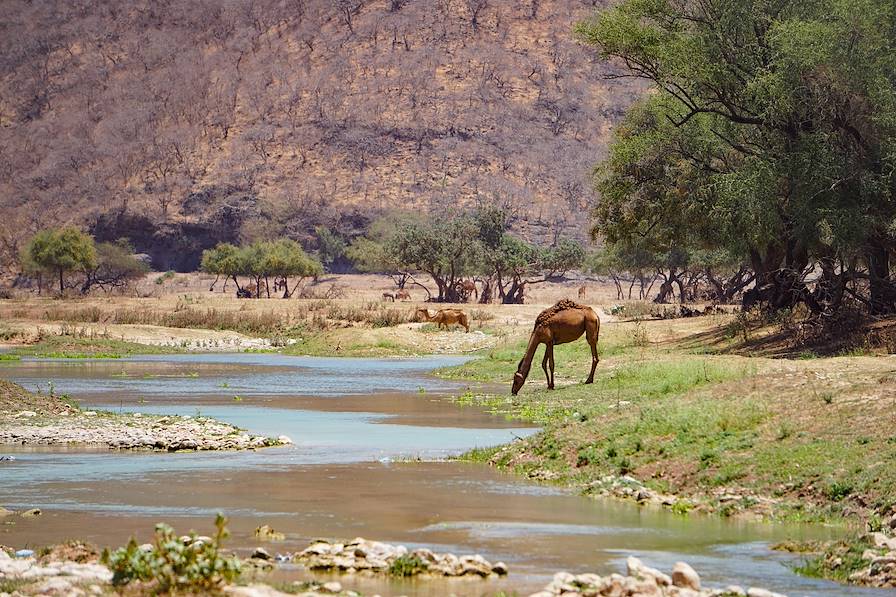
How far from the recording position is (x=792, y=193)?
121 feet

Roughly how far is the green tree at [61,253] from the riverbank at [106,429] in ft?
260

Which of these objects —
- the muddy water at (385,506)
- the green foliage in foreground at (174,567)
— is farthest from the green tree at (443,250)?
the green foliage in foreground at (174,567)

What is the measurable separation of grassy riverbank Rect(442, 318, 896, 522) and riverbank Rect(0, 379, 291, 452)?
15.9 ft

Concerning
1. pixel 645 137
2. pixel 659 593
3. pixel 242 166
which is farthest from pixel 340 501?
pixel 242 166

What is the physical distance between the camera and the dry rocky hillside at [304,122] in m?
136

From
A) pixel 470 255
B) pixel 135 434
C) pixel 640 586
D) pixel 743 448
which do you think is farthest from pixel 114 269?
pixel 640 586

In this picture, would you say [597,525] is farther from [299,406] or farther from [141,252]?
[141,252]

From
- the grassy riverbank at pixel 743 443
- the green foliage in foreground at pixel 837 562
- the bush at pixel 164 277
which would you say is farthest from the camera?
the bush at pixel 164 277

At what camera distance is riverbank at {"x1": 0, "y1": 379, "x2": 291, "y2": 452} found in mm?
21594

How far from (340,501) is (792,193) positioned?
24708mm

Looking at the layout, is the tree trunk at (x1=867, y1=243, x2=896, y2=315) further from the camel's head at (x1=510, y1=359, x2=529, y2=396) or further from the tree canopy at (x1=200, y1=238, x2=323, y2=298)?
the tree canopy at (x1=200, y1=238, x2=323, y2=298)

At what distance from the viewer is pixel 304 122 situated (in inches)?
5591

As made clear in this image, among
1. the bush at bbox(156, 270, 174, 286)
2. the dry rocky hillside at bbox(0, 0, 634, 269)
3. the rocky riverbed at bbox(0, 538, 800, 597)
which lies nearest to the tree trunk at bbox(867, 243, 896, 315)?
the rocky riverbed at bbox(0, 538, 800, 597)

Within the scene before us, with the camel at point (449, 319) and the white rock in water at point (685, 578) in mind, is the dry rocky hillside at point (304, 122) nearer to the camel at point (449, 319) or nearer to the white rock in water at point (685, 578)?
the camel at point (449, 319)
